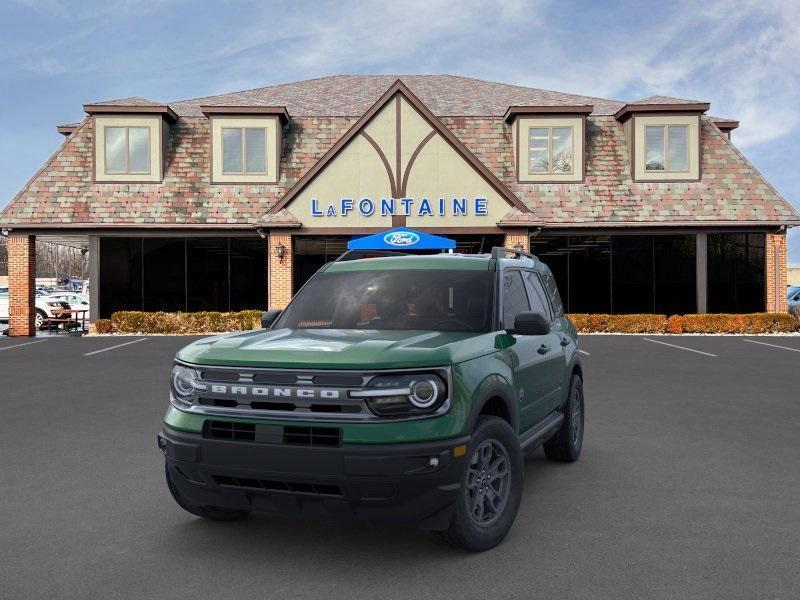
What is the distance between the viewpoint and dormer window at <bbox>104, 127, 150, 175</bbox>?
24109 mm

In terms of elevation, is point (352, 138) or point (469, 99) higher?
point (469, 99)

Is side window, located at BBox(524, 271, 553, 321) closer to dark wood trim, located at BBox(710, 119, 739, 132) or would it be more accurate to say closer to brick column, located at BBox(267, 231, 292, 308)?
brick column, located at BBox(267, 231, 292, 308)

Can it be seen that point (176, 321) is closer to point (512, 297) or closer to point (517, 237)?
point (517, 237)

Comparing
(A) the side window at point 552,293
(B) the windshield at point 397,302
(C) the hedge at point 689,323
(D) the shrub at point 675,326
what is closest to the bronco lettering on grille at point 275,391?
(B) the windshield at point 397,302

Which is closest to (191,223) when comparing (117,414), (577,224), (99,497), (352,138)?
(352,138)

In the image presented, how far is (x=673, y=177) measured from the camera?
24.7m

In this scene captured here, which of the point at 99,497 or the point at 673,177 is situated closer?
the point at 99,497

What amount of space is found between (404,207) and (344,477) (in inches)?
770

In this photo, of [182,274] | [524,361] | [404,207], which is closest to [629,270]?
[404,207]

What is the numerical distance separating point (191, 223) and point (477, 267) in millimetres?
19108

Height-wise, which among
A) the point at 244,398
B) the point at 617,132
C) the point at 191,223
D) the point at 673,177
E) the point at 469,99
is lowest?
the point at 244,398

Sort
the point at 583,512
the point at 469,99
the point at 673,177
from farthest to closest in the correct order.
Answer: the point at 469,99
the point at 673,177
the point at 583,512

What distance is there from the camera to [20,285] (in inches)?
917

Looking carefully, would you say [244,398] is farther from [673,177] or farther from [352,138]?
[673,177]
